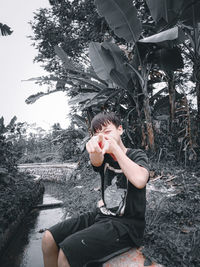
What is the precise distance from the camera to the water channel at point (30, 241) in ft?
8.93

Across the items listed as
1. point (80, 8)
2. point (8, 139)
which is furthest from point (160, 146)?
point (80, 8)

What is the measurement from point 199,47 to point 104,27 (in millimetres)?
3080

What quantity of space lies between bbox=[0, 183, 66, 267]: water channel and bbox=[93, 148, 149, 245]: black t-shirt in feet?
5.72

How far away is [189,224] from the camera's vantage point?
7.42 feet

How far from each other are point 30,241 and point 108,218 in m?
2.49

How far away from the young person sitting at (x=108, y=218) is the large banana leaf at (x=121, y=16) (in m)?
2.91

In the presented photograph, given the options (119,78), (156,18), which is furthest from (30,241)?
(156,18)

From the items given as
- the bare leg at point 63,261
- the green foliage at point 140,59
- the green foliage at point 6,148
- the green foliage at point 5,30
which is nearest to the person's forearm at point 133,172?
the bare leg at point 63,261

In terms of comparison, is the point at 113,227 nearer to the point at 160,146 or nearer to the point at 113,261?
the point at 113,261

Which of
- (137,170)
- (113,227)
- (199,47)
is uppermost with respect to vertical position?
(199,47)

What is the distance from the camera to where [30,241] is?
131 inches

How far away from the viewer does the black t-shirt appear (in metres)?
1.36

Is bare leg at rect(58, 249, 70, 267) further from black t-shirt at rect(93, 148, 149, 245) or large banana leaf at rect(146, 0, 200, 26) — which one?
large banana leaf at rect(146, 0, 200, 26)

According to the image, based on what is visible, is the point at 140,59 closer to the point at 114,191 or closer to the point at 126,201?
the point at 114,191
